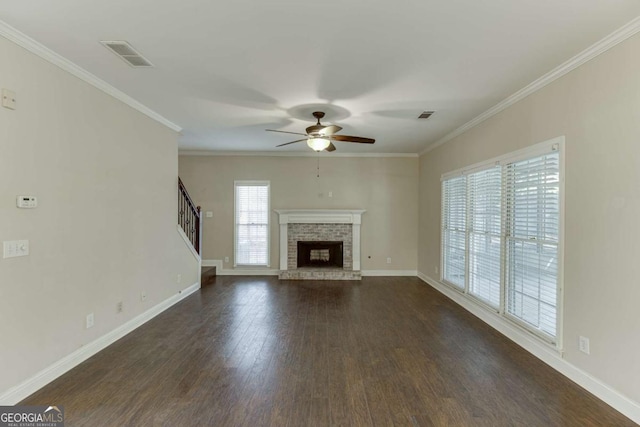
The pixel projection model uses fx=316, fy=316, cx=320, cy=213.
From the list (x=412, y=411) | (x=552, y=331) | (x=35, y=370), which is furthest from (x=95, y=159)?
(x=552, y=331)

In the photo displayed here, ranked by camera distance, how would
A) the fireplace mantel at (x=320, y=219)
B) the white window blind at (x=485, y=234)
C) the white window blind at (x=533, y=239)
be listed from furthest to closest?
the fireplace mantel at (x=320, y=219)
the white window blind at (x=485, y=234)
the white window blind at (x=533, y=239)

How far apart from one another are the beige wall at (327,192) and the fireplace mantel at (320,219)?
0.68 feet

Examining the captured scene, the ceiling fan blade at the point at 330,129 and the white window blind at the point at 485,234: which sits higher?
the ceiling fan blade at the point at 330,129

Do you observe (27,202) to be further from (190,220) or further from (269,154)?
(269,154)

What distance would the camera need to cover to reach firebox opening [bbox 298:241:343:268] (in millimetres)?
6961

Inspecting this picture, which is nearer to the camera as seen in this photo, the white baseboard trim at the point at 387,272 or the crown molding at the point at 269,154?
the crown molding at the point at 269,154

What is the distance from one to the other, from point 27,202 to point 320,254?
5269 mm

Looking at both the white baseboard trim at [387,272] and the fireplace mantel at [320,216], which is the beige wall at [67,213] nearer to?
the fireplace mantel at [320,216]

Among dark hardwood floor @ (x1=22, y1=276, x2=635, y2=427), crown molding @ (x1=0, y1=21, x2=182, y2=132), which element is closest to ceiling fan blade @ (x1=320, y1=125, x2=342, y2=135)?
crown molding @ (x1=0, y1=21, x2=182, y2=132)

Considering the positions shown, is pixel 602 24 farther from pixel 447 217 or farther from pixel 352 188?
pixel 352 188

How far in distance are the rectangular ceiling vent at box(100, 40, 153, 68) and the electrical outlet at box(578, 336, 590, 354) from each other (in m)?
4.36

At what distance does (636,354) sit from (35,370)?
175 inches

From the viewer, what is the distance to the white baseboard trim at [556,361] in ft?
7.33

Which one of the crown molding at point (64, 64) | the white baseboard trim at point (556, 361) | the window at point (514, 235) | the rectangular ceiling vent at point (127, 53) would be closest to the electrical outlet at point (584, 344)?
the white baseboard trim at point (556, 361)
